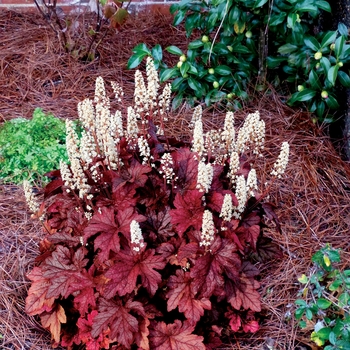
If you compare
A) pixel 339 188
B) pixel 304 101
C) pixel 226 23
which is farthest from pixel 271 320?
pixel 226 23

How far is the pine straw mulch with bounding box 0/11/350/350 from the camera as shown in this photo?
7.43 feet

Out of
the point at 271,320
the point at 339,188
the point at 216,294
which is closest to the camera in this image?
the point at 216,294

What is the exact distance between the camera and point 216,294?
2.02m

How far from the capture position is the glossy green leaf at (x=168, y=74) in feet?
10.6

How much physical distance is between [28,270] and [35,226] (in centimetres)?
29

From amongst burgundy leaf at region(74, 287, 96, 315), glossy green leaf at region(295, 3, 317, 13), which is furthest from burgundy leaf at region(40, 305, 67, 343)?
glossy green leaf at region(295, 3, 317, 13)

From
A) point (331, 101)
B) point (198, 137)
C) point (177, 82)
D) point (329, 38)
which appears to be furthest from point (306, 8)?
point (198, 137)

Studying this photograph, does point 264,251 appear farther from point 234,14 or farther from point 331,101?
point 234,14

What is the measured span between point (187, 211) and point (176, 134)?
48.5 inches

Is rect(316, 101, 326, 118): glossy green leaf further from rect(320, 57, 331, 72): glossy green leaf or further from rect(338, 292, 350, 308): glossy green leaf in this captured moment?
rect(338, 292, 350, 308): glossy green leaf

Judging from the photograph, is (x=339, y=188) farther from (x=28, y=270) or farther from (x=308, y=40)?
(x=28, y=270)

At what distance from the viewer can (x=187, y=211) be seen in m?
2.01

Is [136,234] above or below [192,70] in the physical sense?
above

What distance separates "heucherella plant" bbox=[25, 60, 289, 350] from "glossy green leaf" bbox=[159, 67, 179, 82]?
1008mm
